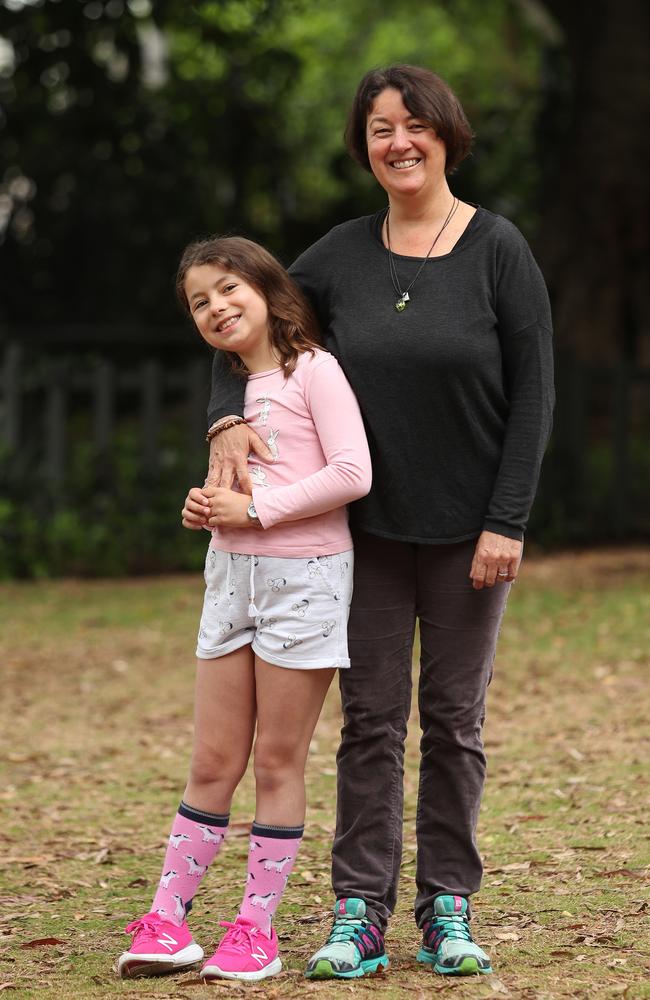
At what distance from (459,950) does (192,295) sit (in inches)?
64.9

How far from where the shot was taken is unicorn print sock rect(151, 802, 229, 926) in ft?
10.9

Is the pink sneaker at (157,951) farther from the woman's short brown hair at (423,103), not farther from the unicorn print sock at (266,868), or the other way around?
the woman's short brown hair at (423,103)

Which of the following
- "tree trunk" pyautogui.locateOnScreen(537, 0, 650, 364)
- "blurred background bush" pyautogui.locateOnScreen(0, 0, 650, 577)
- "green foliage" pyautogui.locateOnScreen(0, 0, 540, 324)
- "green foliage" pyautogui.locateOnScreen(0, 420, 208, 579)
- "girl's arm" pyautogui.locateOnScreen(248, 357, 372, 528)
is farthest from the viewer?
"green foliage" pyautogui.locateOnScreen(0, 0, 540, 324)

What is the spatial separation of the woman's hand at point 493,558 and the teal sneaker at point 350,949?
0.81 m

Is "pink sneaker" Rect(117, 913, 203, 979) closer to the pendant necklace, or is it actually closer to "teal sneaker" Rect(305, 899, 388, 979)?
"teal sneaker" Rect(305, 899, 388, 979)

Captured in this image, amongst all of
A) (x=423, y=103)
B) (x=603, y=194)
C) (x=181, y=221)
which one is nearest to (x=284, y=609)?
(x=423, y=103)

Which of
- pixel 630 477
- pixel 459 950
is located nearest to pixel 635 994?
pixel 459 950

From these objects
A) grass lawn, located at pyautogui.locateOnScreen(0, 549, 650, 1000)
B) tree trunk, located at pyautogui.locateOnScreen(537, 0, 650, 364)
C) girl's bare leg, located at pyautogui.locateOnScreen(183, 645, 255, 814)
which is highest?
tree trunk, located at pyautogui.locateOnScreen(537, 0, 650, 364)

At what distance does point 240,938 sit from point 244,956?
43mm

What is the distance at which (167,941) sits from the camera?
3303mm

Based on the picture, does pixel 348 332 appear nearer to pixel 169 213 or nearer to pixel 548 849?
pixel 548 849

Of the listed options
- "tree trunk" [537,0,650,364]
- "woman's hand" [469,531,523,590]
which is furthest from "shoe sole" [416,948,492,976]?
"tree trunk" [537,0,650,364]

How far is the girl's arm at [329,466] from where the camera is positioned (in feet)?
10.4

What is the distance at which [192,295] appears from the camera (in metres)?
3.37
